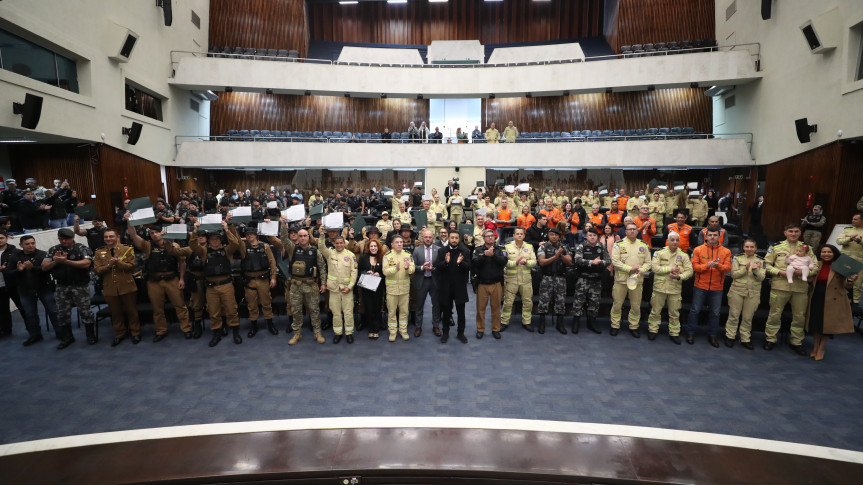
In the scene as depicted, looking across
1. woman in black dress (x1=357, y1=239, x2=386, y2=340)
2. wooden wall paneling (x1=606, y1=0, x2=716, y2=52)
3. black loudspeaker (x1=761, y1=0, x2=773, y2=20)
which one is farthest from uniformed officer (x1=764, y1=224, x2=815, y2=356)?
wooden wall paneling (x1=606, y1=0, x2=716, y2=52)

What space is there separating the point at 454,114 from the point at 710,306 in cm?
1709

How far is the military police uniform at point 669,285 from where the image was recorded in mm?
6043

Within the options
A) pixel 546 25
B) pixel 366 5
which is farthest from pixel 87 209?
pixel 546 25

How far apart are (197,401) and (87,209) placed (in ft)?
20.8

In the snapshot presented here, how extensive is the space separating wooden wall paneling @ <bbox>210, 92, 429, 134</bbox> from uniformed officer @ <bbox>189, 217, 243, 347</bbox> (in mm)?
16490

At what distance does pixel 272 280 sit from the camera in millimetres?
6430

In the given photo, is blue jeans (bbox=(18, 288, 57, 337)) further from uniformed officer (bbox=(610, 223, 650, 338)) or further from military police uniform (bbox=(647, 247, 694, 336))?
military police uniform (bbox=(647, 247, 694, 336))

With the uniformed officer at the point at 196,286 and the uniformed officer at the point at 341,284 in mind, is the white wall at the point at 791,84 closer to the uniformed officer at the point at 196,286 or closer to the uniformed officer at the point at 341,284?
the uniformed officer at the point at 341,284

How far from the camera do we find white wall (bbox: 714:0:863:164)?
10.3 metres

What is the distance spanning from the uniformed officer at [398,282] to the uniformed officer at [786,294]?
210 inches

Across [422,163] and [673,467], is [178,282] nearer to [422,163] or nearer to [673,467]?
[673,467]

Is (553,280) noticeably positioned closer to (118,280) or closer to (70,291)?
(118,280)

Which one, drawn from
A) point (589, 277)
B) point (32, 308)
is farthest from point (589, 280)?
point (32, 308)

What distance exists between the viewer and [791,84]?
41.7 ft
